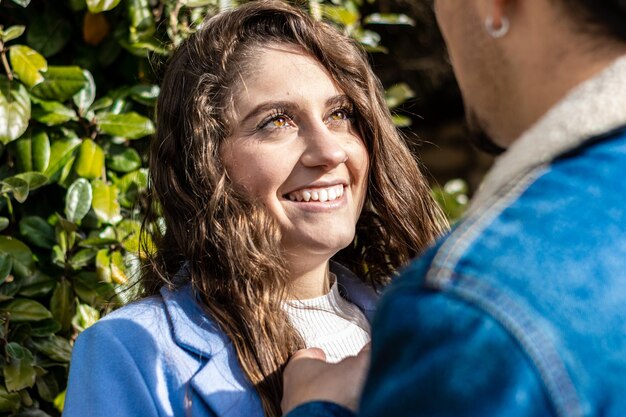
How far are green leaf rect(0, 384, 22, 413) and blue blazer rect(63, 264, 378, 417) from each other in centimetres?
38

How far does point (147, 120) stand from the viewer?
238 cm

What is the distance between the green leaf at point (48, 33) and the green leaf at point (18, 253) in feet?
1.75

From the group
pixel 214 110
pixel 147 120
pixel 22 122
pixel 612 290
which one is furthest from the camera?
pixel 147 120

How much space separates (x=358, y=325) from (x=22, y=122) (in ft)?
3.14

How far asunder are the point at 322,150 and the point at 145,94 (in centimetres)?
72

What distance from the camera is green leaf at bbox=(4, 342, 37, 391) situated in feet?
6.63

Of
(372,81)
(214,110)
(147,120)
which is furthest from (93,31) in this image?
(372,81)

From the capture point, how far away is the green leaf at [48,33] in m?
2.32

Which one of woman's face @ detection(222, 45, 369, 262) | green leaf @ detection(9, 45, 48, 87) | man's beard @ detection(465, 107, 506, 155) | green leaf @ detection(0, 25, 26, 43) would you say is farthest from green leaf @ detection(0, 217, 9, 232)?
man's beard @ detection(465, 107, 506, 155)

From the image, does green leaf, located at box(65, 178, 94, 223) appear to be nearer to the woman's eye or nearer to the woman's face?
the woman's face

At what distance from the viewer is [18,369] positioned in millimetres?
2051

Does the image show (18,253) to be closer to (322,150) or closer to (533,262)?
(322,150)

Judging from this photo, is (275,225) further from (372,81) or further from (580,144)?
(580,144)

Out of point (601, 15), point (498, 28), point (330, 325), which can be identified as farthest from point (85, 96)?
point (601, 15)
